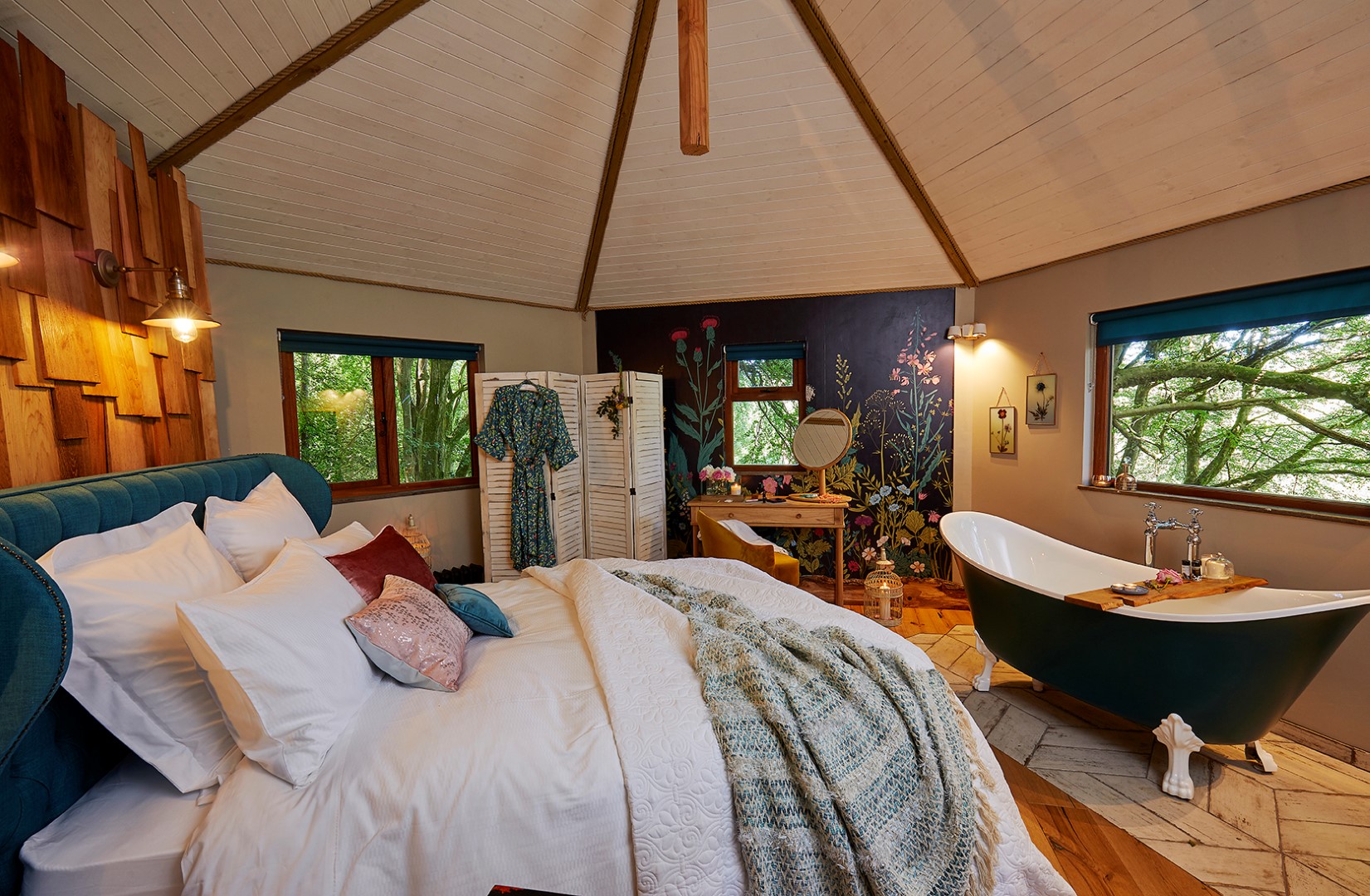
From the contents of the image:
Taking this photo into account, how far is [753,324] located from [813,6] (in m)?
2.09

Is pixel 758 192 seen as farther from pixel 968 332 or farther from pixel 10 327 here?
pixel 10 327

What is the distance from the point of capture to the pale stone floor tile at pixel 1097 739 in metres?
2.27

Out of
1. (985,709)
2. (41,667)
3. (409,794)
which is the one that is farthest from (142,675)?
(985,709)

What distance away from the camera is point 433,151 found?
3.08 metres

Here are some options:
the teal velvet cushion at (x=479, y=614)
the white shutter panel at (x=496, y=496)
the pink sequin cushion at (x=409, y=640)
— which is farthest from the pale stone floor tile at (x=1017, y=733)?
the white shutter panel at (x=496, y=496)

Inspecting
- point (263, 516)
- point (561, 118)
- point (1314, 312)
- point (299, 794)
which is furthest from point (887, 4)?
point (299, 794)

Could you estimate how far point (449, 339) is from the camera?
414cm

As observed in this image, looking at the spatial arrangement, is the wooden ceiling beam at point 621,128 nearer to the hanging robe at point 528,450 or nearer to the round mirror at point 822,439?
the hanging robe at point 528,450

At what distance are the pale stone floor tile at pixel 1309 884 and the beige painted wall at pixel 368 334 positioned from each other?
420 cm

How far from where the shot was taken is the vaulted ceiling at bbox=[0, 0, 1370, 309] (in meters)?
2.13

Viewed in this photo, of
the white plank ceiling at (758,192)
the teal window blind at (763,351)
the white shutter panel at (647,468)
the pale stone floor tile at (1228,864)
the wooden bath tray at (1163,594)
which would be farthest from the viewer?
the teal window blind at (763,351)

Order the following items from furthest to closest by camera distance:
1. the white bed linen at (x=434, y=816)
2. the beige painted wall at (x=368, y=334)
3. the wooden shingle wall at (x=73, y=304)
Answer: the beige painted wall at (x=368, y=334)
the wooden shingle wall at (x=73, y=304)
the white bed linen at (x=434, y=816)

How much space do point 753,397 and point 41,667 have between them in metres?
3.96

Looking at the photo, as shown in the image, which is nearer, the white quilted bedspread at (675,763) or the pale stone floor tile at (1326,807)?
the white quilted bedspread at (675,763)
